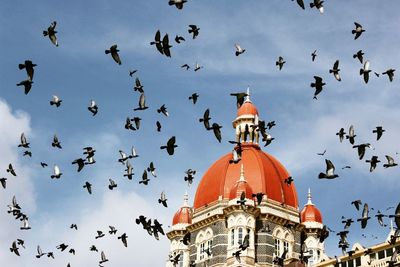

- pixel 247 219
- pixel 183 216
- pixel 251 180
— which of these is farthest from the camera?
pixel 183 216

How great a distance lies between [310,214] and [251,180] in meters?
6.35

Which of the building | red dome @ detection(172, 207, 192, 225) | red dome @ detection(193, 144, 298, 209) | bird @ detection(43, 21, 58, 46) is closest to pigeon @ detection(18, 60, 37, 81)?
bird @ detection(43, 21, 58, 46)

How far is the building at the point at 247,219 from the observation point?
198ft

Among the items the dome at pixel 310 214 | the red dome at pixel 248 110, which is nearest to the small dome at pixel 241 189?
the dome at pixel 310 214

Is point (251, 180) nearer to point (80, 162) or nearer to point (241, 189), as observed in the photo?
point (241, 189)

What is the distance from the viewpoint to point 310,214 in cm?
6612

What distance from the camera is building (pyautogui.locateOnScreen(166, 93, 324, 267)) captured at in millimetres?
60469

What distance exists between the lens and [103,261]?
25344 millimetres

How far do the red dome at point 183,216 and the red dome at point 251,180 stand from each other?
2.10m

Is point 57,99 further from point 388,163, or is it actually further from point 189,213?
point 189,213

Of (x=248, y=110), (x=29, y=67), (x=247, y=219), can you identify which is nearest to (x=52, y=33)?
(x=29, y=67)

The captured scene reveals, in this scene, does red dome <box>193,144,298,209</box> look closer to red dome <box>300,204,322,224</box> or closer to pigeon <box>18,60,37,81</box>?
red dome <box>300,204,322,224</box>

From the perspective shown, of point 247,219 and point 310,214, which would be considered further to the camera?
point 310,214

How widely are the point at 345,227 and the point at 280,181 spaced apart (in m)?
43.5
